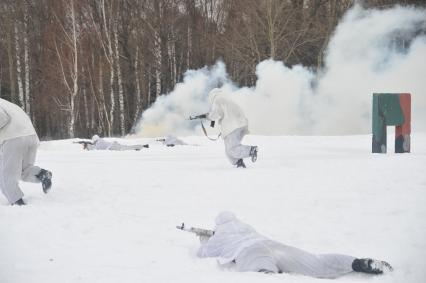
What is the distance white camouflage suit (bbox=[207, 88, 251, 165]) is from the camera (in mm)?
10320

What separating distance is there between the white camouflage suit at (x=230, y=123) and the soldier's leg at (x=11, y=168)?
4.12 meters

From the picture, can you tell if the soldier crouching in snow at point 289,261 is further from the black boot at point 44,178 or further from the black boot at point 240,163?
the black boot at point 240,163

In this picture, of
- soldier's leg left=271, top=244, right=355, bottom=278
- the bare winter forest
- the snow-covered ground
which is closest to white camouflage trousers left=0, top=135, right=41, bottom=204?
the snow-covered ground

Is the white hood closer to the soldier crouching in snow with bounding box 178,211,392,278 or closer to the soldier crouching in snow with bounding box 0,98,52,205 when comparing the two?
the soldier crouching in snow with bounding box 0,98,52,205

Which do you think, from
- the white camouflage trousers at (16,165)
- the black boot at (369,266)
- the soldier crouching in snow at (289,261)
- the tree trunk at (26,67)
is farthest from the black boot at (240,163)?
the tree trunk at (26,67)

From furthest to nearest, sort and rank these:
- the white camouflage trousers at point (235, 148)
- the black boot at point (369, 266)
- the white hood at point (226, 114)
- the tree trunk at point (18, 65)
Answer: the tree trunk at point (18, 65)
the white hood at point (226, 114)
the white camouflage trousers at point (235, 148)
the black boot at point (369, 266)

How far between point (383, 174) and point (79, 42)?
914 inches

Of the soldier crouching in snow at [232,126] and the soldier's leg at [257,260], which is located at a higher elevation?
the soldier crouching in snow at [232,126]

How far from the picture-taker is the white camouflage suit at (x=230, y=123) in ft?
33.9

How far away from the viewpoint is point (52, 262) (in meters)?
4.33

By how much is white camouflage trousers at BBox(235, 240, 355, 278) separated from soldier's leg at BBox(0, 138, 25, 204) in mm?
3782

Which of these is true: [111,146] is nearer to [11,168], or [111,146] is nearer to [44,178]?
[44,178]

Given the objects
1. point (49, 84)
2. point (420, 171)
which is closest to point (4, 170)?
point (420, 171)

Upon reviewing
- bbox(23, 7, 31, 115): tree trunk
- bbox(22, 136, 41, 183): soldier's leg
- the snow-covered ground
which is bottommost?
the snow-covered ground
